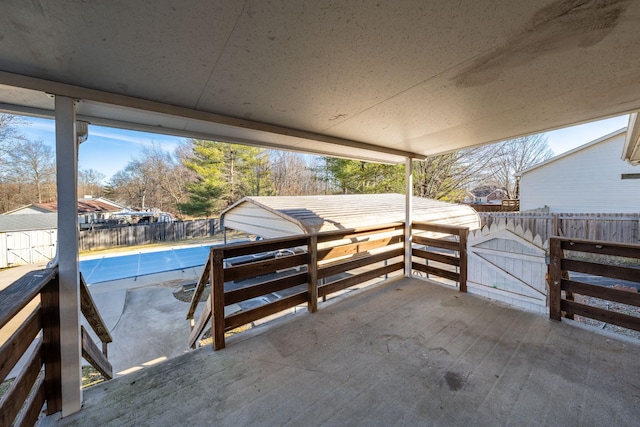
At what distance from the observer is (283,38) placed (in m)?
1.21

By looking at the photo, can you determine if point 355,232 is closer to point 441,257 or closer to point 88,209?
point 441,257

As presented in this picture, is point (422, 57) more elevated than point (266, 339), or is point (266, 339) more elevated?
point (422, 57)

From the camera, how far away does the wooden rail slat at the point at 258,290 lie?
8.31ft

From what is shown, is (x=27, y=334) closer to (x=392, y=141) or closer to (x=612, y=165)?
(x=392, y=141)

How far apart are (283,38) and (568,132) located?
25.5 meters

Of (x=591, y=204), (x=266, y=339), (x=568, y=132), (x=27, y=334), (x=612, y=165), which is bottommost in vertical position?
(x=266, y=339)

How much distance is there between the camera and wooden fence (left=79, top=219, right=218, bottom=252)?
1523 cm

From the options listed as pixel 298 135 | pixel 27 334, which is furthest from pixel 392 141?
pixel 27 334

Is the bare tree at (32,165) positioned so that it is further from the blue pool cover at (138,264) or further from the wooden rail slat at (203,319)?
the wooden rail slat at (203,319)

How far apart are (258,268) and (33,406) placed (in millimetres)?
1641

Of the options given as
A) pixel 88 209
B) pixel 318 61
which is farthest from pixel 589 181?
pixel 88 209

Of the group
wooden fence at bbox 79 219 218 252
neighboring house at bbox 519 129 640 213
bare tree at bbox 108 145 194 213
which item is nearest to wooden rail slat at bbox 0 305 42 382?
neighboring house at bbox 519 129 640 213

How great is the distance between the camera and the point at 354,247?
380 centimetres

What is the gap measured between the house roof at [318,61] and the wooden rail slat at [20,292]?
1.10 m
